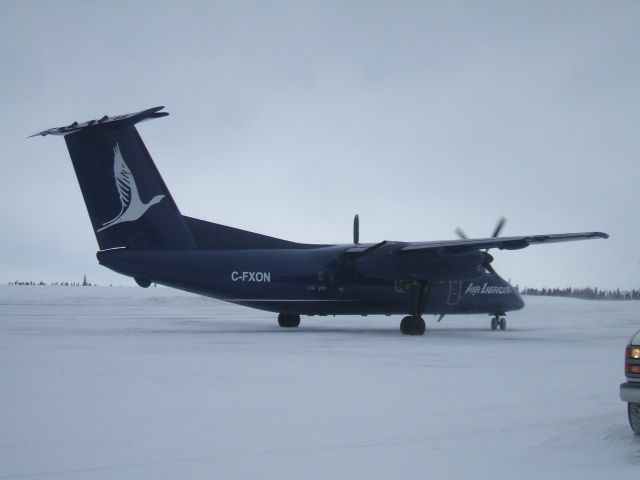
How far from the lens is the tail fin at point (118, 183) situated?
20.0 m

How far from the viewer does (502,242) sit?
69.7 feet

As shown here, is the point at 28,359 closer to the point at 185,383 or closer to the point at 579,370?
the point at 185,383

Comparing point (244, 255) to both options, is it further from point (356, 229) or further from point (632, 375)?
point (632, 375)

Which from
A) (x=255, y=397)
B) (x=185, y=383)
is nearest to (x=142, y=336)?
(x=185, y=383)

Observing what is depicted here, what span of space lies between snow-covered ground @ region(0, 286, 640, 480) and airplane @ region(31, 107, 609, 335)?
20.8 feet

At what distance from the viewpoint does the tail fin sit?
788 inches

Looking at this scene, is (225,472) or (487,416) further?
(487,416)

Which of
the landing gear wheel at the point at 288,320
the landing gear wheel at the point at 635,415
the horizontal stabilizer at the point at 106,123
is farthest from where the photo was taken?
the landing gear wheel at the point at 288,320

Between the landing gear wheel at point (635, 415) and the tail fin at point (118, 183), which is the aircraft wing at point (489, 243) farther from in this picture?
the landing gear wheel at point (635, 415)

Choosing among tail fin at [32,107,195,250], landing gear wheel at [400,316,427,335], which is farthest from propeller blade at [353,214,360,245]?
tail fin at [32,107,195,250]

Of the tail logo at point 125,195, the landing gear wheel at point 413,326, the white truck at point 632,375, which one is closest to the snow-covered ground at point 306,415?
the white truck at point 632,375

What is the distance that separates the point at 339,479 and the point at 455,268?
728 inches

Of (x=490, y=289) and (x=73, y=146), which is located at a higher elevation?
(x=73, y=146)

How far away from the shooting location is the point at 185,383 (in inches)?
375
